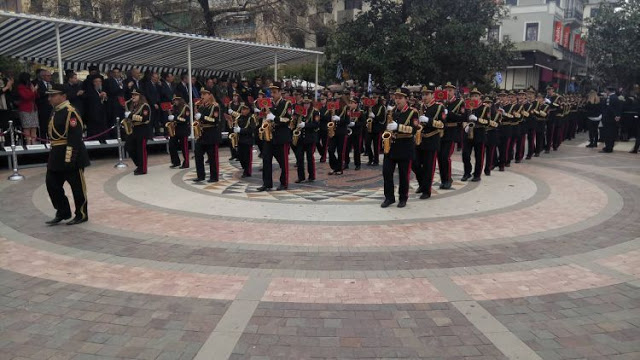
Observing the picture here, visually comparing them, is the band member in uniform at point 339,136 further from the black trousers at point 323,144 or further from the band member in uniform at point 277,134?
the band member in uniform at point 277,134

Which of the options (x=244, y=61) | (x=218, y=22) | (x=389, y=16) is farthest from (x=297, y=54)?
(x=218, y=22)

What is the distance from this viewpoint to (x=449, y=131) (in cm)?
1009

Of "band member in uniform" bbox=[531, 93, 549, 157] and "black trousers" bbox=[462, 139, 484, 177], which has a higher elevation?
A: "band member in uniform" bbox=[531, 93, 549, 157]

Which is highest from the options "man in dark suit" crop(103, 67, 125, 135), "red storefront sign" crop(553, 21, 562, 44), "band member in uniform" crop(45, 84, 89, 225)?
"red storefront sign" crop(553, 21, 562, 44)

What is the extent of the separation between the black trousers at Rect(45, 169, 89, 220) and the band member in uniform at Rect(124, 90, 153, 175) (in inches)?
163

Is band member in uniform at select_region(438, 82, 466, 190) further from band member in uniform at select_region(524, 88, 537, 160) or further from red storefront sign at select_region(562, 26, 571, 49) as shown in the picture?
red storefront sign at select_region(562, 26, 571, 49)

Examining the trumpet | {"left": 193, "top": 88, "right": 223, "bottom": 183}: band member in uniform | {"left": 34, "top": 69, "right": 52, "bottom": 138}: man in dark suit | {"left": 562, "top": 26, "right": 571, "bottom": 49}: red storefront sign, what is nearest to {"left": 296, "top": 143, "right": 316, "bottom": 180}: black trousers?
the trumpet

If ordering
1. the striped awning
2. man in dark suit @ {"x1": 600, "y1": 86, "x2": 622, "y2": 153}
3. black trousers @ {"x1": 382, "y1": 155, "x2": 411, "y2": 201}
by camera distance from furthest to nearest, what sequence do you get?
man in dark suit @ {"x1": 600, "y1": 86, "x2": 622, "y2": 153} < the striped awning < black trousers @ {"x1": 382, "y1": 155, "x2": 411, "y2": 201}

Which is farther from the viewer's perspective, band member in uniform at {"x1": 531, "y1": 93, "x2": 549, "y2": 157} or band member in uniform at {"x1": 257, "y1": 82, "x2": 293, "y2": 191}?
band member in uniform at {"x1": 531, "y1": 93, "x2": 549, "y2": 157}

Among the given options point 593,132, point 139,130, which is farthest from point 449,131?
point 593,132

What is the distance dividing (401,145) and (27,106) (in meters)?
9.60

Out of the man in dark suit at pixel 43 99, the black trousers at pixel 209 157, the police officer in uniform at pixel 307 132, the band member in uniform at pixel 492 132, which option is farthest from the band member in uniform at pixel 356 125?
the man in dark suit at pixel 43 99

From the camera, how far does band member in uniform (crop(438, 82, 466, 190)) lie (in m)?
10.1

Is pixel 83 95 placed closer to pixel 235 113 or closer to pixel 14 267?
pixel 235 113
